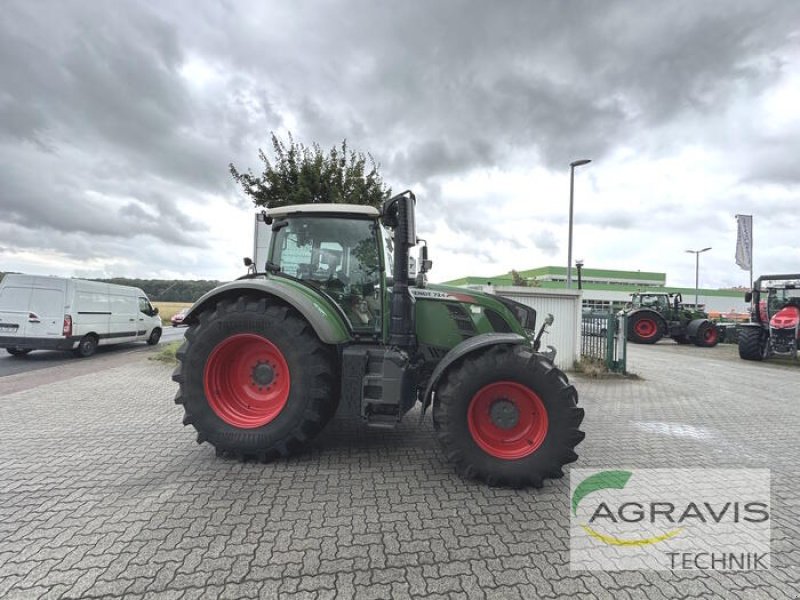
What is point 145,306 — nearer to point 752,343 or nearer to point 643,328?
point 643,328

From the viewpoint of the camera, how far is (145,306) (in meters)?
12.9

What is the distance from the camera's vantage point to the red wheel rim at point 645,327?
1634 centimetres

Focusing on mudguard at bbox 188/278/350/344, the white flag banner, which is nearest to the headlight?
mudguard at bbox 188/278/350/344

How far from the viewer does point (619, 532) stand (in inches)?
98.3

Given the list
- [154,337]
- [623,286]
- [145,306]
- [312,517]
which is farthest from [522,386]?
[623,286]

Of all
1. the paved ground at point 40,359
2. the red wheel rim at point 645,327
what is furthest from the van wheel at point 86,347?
the red wheel rim at point 645,327

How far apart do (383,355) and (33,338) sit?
1014 centimetres

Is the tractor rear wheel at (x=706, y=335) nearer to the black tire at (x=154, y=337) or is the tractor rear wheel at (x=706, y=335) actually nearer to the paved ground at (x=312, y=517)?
the paved ground at (x=312, y=517)

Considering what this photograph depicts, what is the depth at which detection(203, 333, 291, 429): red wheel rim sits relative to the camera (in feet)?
11.4

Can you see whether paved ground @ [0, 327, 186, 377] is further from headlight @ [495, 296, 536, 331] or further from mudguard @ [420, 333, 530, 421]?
headlight @ [495, 296, 536, 331]

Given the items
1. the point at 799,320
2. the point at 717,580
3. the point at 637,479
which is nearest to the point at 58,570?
the point at 717,580

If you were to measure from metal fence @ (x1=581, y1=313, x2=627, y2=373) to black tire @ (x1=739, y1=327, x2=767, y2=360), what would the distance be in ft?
A: 20.6

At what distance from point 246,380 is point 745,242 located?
31.4 meters

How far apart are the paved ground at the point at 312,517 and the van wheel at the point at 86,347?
19.6 ft
